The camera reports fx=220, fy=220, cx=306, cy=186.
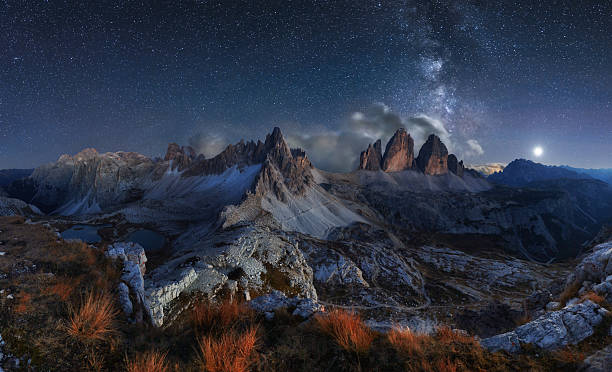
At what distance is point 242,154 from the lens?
581 feet

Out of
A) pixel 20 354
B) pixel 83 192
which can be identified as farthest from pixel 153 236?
pixel 83 192

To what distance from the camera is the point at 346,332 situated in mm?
4277

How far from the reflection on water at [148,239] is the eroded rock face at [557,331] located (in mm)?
91885

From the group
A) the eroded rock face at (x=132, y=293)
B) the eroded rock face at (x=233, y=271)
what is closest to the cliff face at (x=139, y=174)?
the eroded rock face at (x=233, y=271)

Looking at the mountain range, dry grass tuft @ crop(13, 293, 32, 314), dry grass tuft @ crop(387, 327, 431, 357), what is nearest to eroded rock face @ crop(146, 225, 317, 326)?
the mountain range

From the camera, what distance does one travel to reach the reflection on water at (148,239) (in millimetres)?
80000

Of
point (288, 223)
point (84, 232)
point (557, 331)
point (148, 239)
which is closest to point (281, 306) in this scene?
point (557, 331)

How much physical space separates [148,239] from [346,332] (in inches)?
4120

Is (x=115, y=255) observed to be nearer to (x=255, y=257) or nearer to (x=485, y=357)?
(x=485, y=357)

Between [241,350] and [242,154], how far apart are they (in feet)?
599

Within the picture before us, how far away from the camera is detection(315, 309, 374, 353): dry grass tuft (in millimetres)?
4141

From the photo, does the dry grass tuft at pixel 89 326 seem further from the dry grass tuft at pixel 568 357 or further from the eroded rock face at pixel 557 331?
the dry grass tuft at pixel 568 357

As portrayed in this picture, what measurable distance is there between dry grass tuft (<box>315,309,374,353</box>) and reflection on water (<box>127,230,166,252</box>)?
89.7 m

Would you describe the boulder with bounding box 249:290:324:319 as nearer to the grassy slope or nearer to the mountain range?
the grassy slope
